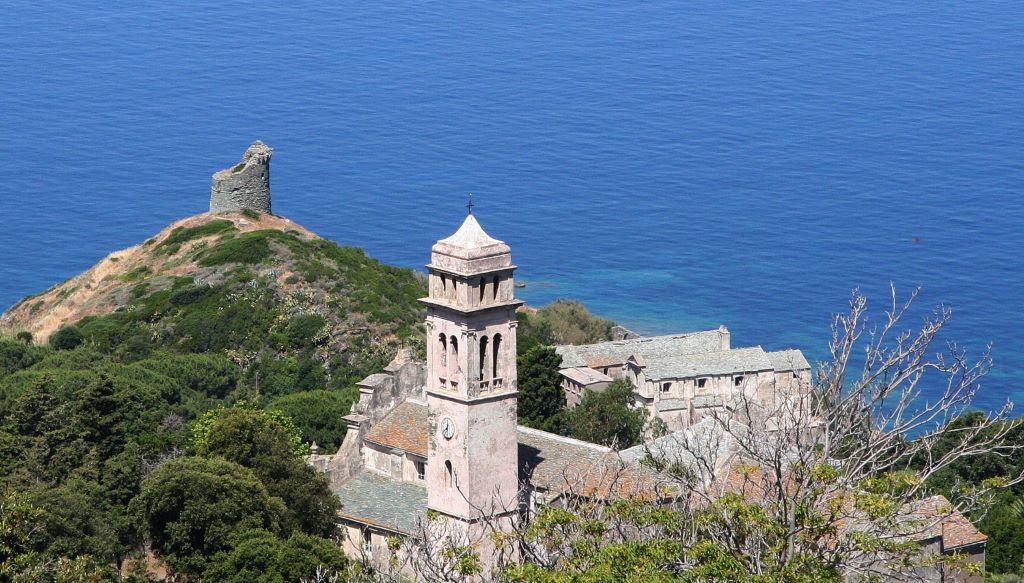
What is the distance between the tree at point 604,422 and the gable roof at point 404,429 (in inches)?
344

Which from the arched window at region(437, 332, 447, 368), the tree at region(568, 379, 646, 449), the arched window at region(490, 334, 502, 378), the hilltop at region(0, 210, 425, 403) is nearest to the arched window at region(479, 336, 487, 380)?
the arched window at region(490, 334, 502, 378)

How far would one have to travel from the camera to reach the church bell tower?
2063 inches

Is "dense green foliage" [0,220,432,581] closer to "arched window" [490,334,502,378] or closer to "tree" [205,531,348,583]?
"tree" [205,531,348,583]

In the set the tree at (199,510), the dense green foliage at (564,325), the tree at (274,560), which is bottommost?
the tree at (274,560)

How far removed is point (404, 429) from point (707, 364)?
36979mm

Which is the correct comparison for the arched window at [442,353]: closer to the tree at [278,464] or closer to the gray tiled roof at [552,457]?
the gray tiled roof at [552,457]

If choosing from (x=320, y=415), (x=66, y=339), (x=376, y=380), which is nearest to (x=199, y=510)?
(x=376, y=380)

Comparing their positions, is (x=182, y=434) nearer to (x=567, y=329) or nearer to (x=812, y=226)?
(x=567, y=329)

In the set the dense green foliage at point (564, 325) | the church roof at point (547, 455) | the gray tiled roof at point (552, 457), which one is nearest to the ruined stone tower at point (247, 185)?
the dense green foliage at point (564, 325)

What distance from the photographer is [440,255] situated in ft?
174

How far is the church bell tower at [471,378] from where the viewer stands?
52.4 metres

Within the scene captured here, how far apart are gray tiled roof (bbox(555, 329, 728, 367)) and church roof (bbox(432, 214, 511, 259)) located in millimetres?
38912

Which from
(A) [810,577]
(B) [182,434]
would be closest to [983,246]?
(B) [182,434]

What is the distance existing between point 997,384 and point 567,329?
28808 mm
